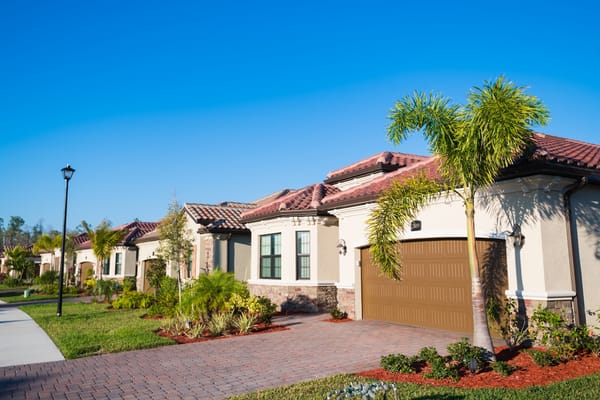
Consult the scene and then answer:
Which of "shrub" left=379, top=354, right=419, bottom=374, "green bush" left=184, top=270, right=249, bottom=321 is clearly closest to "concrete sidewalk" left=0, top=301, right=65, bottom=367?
"green bush" left=184, top=270, right=249, bottom=321

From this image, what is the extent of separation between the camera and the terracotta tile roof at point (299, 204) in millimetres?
16562

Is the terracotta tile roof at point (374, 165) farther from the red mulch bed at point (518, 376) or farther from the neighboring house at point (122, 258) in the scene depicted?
the neighboring house at point (122, 258)

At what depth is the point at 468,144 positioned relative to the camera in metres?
7.52

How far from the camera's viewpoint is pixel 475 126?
7.39m

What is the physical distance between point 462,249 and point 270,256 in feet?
29.7

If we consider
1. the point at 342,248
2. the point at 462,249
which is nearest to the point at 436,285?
the point at 462,249

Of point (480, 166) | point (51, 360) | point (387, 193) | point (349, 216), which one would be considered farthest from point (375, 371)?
point (349, 216)

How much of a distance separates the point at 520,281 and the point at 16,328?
14500mm

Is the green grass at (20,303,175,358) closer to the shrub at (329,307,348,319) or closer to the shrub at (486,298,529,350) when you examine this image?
the shrub at (329,307,348,319)

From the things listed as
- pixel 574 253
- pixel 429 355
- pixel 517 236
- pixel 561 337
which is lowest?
pixel 429 355

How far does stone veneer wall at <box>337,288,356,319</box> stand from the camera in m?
13.9

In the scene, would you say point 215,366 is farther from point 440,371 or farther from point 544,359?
point 544,359

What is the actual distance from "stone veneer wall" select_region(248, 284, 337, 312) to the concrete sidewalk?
8064mm

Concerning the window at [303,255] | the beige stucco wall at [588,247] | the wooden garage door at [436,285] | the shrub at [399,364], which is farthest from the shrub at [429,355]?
the window at [303,255]
